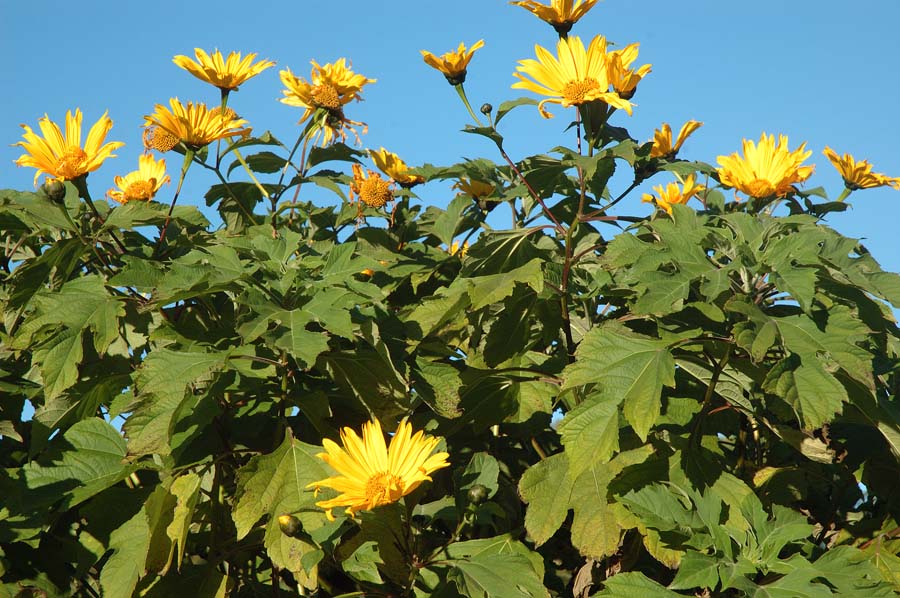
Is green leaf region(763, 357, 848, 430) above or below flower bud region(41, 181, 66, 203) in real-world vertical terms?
below

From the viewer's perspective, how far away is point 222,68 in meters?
3.45

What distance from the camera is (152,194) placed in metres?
3.69

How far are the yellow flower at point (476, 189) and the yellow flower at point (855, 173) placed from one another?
4.55 ft

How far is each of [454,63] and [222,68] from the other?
85 centimetres

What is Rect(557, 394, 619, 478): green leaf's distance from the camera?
2.24 m

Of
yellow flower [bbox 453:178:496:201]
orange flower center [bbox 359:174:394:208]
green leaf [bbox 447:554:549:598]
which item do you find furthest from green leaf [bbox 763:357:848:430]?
orange flower center [bbox 359:174:394:208]

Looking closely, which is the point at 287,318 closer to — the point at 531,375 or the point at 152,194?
the point at 531,375

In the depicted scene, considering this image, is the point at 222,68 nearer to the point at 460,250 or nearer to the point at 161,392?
the point at 460,250

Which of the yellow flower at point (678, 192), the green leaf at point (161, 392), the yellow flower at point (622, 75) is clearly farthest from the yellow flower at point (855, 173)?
the green leaf at point (161, 392)

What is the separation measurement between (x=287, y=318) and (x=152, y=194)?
5.39 feet

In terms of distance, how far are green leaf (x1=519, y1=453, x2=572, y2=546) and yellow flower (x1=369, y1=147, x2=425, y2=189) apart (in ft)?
5.11

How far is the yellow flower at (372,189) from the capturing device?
3.61 meters

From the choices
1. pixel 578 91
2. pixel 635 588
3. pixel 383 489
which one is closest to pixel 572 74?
pixel 578 91

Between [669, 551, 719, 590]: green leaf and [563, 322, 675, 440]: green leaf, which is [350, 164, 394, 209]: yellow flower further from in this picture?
[669, 551, 719, 590]: green leaf
